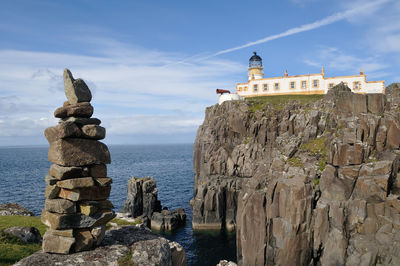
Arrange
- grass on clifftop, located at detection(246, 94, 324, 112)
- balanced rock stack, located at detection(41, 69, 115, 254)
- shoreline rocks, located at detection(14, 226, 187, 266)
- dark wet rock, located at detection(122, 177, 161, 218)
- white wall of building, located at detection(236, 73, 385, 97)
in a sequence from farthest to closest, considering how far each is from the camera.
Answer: white wall of building, located at detection(236, 73, 385, 97)
grass on clifftop, located at detection(246, 94, 324, 112)
dark wet rock, located at detection(122, 177, 161, 218)
balanced rock stack, located at detection(41, 69, 115, 254)
shoreline rocks, located at detection(14, 226, 187, 266)

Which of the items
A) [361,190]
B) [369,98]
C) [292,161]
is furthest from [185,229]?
[369,98]

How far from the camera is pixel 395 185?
34688 millimetres

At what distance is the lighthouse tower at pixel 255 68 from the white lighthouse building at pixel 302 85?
0.77 metres

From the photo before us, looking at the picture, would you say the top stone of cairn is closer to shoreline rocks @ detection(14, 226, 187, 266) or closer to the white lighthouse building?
shoreline rocks @ detection(14, 226, 187, 266)

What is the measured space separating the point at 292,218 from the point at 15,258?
2829 cm

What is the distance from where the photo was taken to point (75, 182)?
11.4 metres

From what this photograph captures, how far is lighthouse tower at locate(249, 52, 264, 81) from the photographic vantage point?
290 feet

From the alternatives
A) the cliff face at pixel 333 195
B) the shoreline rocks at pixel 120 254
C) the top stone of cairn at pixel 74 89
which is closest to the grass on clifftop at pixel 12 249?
the shoreline rocks at pixel 120 254

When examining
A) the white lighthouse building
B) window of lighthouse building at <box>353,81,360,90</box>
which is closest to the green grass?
the white lighthouse building

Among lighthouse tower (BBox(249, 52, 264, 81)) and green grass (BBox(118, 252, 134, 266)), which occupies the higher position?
lighthouse tower (BBox(249, 52, 264, 81))

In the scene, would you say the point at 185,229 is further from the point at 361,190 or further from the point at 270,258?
the point at 361,190

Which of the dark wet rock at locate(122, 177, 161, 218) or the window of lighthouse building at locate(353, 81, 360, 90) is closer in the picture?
the dark wet rock at locate(122, 177, 161, 218)

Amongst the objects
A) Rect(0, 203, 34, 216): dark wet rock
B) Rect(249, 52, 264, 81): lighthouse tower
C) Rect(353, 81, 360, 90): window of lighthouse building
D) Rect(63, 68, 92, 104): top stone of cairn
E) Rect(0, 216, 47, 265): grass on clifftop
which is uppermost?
Rect(249, 52, 264, 81): lighthouse tower

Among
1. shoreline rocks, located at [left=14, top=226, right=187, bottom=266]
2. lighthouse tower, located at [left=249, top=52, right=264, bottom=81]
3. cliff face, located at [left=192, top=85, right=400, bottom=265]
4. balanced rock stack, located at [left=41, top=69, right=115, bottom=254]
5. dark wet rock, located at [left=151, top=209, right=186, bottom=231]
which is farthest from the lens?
lighthouse tower, located at [left=249, top=52, right=264, bottom=81]
